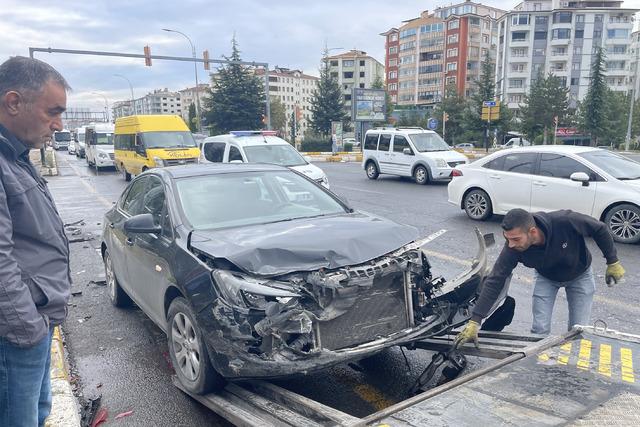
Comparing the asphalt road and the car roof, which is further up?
the car roof

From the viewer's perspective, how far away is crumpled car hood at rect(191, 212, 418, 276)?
321cm

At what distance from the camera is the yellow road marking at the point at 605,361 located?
2949 mm

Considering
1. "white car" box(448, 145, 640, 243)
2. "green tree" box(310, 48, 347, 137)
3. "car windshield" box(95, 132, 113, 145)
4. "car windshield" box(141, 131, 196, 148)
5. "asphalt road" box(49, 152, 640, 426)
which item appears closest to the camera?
"asphalt road" box(49, 152, 640, 426)

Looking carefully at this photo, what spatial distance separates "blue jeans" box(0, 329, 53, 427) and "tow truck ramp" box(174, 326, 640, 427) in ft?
3.82

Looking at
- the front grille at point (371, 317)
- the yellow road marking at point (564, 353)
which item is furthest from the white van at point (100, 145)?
the yellow road marking at point (564, 353)

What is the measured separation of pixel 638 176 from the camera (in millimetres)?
8422

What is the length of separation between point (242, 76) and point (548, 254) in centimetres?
4595

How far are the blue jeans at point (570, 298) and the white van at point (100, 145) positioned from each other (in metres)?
24.5

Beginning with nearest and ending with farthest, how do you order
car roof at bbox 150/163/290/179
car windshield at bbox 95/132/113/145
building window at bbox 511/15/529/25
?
car roof at bbox 150/163/290/179
car windshield at bbox 95/132/113/145
building window at bbox 511/15/529/25

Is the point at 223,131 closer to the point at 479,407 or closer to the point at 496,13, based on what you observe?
the point at 479,407

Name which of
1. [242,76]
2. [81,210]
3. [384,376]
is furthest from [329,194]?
[242,76]

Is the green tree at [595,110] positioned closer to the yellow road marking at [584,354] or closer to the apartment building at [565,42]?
the apartment building at [565,42]

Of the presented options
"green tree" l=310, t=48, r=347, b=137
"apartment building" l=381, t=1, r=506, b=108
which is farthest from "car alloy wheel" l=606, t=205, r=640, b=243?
"apartment building" l=381, t=1, r=506, b=108

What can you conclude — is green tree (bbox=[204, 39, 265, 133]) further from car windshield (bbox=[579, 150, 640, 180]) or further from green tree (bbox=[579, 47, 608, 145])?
car windshield (bbox=[579, 150, 640, 180])
